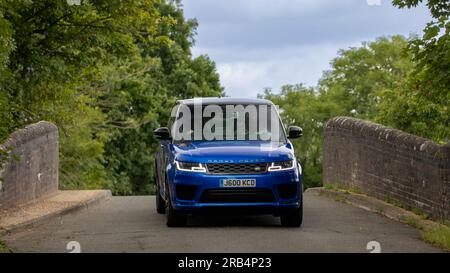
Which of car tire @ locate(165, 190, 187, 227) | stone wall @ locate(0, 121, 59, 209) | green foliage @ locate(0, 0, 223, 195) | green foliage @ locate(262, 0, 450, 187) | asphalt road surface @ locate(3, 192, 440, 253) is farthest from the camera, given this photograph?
green foliage @ locate(262, 0, 450, 187)

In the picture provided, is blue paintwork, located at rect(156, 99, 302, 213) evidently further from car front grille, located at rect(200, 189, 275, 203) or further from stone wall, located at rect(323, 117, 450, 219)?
stone wall, located at rect(323, 117, 450, 219)

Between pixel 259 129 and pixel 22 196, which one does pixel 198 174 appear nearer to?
pixel 259 129

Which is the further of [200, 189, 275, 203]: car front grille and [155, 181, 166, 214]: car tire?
[155, 181, 166, 214]: car tire

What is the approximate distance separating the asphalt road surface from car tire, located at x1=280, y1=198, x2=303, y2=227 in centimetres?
11

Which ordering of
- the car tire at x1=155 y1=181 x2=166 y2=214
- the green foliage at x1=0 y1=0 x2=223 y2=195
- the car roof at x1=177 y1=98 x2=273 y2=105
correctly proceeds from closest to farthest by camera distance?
the car roof at x1=177 y1=98 x2=273 y2=105 < the car tire at x1=155 y1=181 x2=166 y2=214 < the green foliage at x1=0 y1=0 x2=223 y2=195

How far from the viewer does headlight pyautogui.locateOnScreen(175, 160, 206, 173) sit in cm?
1385

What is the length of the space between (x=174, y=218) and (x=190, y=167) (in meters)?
0.89

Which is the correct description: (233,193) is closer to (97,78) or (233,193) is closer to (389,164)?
(389,164)

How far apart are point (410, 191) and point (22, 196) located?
22.8ft

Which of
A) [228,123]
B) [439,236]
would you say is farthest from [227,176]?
[439,236]

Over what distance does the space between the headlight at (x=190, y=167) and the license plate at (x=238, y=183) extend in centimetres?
32

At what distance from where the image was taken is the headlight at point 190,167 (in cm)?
1385

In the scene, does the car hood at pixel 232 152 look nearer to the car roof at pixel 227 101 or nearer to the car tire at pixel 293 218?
the car tire at pixel 293 218

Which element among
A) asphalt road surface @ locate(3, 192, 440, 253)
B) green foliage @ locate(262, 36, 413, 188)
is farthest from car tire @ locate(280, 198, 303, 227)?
green foliage @ locate(262, 36, 413, 188)
